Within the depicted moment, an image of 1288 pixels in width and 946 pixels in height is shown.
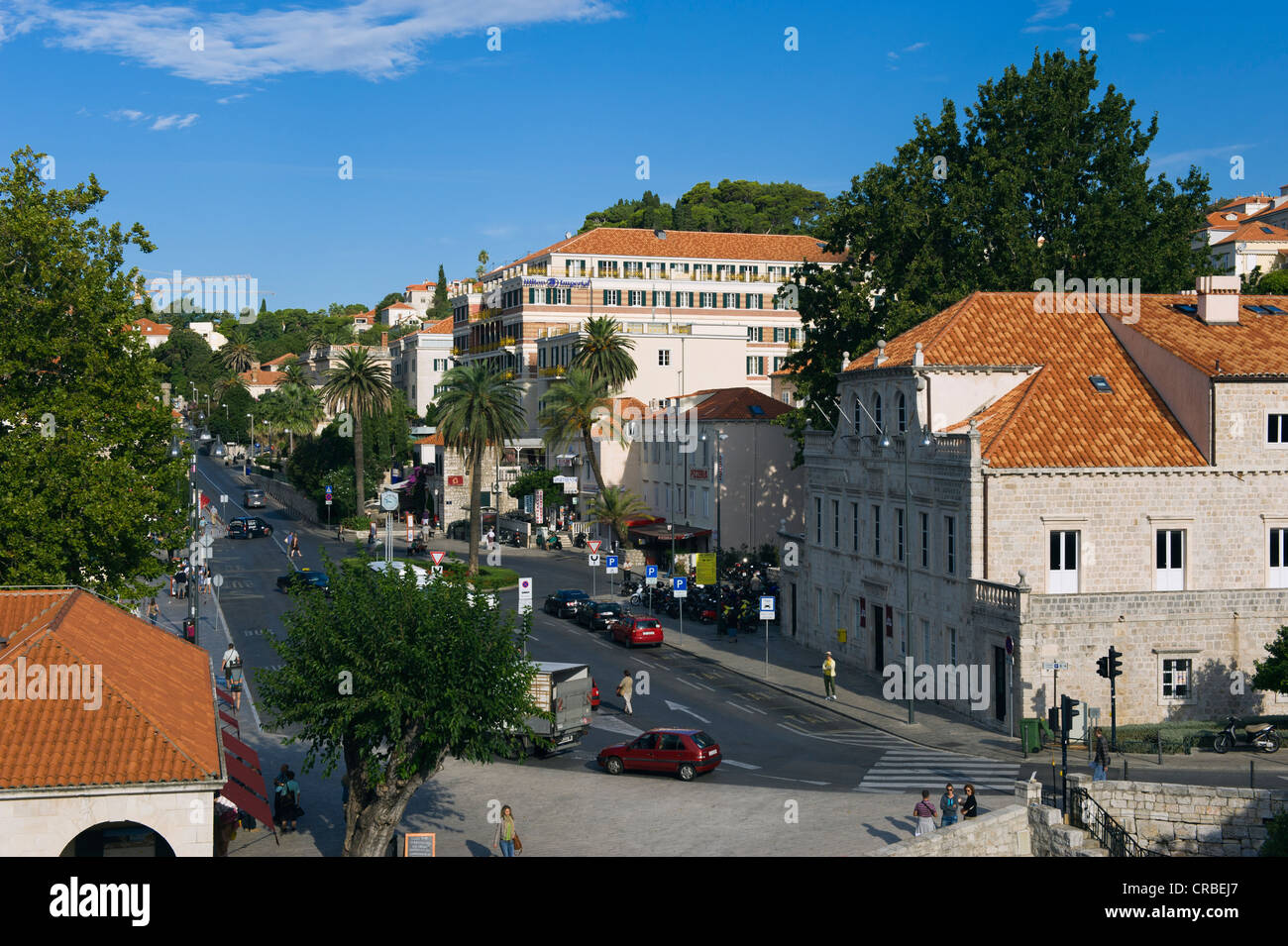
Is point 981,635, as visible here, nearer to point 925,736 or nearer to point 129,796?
point 925,736

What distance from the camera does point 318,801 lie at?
3325 cm

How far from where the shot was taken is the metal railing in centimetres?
2708

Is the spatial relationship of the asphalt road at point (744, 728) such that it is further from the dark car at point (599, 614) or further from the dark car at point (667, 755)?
the dark car at point (599, 614)

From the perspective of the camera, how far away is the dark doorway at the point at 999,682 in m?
39.1

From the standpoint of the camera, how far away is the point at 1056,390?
1713 inches

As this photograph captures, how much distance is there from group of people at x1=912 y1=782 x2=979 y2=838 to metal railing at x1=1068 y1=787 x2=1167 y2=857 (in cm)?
230

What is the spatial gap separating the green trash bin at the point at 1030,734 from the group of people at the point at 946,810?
815cm

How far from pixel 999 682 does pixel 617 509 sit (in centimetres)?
4339

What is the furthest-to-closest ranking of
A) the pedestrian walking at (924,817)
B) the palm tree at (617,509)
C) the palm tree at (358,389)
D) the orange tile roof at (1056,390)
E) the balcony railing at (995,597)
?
the palm tree at (358,389), the palm tree at (617,509), the orange tile roof at (1056,390), the balcony railing at (995,597), the pedestrian walking at (924,817)

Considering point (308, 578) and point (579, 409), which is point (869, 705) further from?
point (579, 409)

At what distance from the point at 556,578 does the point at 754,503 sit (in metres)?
12.5

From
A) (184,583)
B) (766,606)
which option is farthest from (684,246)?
(766,606)

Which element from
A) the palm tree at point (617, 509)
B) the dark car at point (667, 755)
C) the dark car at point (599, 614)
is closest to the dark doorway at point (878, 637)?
the dark car at point (599, 614)
